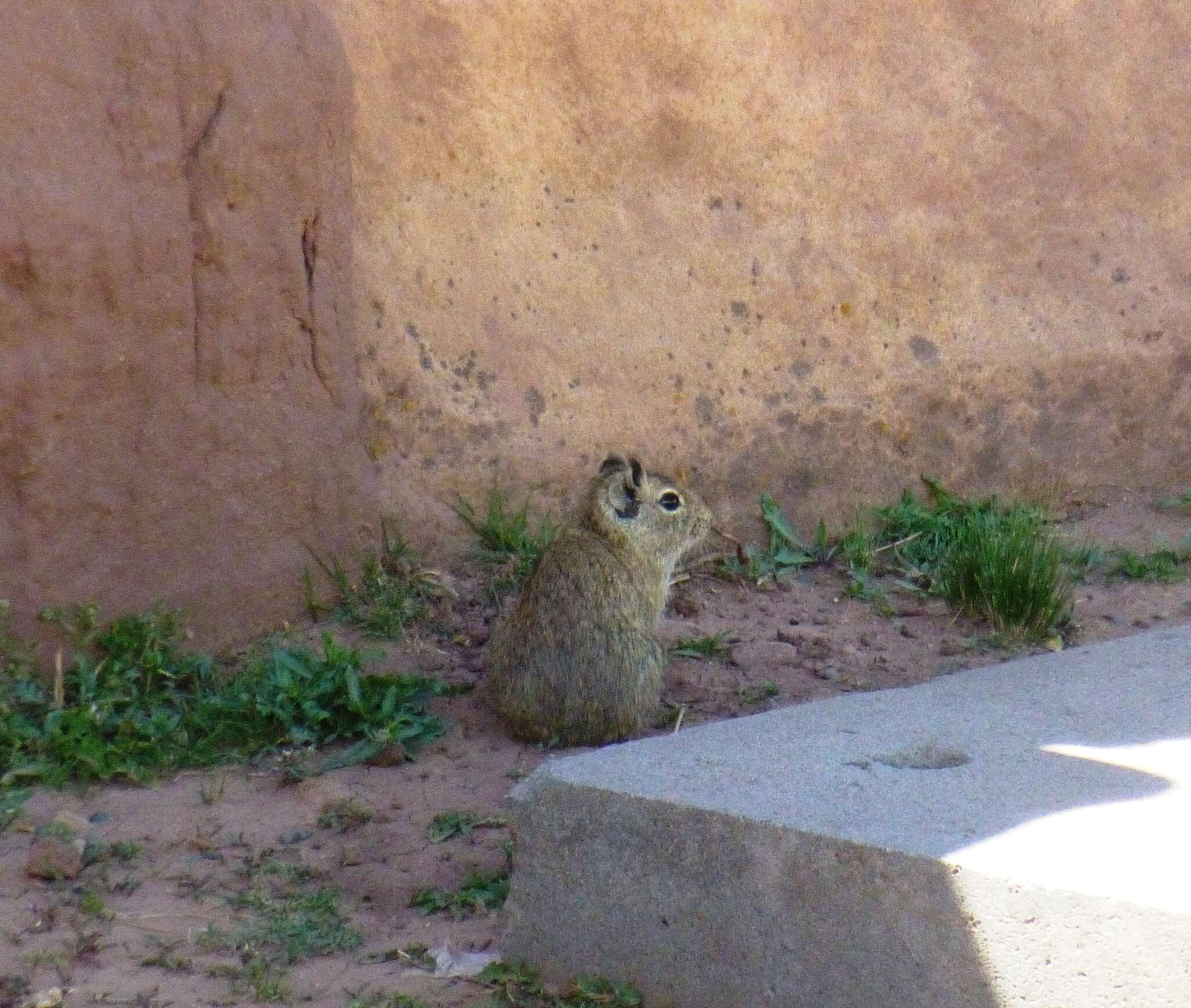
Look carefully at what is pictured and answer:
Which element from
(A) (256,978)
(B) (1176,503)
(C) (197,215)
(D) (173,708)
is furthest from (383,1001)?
(B) (1176,503)

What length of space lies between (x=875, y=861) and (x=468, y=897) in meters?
1.49

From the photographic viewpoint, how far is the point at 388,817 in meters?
5.16

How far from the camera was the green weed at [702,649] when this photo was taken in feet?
21.2

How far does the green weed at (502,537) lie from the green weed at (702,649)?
2.21 ft

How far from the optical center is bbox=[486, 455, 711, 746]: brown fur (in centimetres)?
561

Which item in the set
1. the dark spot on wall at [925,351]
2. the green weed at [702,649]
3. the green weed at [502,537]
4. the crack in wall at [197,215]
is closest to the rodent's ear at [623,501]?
the green weed at [502,537]

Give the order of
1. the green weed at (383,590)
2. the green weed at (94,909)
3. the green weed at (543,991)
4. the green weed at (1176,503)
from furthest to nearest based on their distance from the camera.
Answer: the green weed at (1176,503) → the green weed at (383,590) → the green weed at (94,909) → the green weed at (543,991)

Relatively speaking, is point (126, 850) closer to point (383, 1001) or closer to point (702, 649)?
point (383, 1001)

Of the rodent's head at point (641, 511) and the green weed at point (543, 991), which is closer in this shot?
the green weed at point (543, 991)

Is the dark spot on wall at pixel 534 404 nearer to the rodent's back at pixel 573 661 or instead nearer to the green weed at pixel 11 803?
the rodent's back at pixel 573 661

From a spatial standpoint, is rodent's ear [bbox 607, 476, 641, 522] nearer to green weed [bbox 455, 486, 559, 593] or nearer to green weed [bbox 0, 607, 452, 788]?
green weed [bbox 455, 486, 559, 593]

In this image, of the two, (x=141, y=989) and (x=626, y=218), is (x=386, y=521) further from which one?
(x=141, y=989)

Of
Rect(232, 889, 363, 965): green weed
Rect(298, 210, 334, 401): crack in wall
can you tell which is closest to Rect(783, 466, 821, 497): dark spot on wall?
Rect(298, 210, 334, 401): crack in wall

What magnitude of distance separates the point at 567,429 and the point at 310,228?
1431 mm
